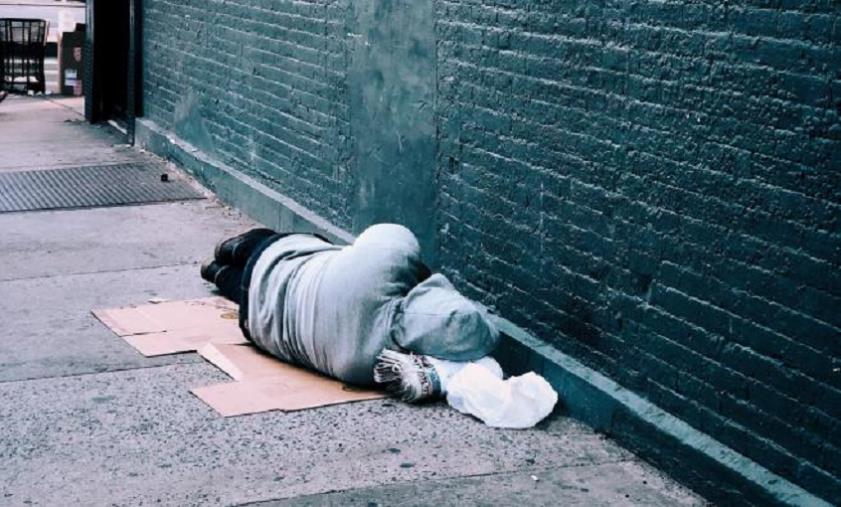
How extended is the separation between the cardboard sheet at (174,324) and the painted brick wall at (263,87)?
4.13ft

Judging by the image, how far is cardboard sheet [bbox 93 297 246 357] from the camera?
21.8 feet

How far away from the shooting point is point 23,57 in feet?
53.5

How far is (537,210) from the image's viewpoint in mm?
5926

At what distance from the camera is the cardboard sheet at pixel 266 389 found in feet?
18.9

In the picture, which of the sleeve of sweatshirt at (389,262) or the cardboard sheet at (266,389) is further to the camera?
the sleeve of sweatshirt at (389,262)

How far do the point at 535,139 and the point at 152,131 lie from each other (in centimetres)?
685

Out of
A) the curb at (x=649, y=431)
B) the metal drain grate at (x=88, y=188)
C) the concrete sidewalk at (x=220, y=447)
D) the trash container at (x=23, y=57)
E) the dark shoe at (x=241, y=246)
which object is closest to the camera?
the curb at (x=649, y=431)

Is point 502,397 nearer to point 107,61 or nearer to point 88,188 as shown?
point 88,188

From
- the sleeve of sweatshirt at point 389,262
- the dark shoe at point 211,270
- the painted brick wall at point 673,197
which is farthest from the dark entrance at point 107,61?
the painted brick wall at point 673,197

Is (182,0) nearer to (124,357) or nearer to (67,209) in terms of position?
(67,209)

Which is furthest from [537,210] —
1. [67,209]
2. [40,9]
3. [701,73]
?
[40,9]

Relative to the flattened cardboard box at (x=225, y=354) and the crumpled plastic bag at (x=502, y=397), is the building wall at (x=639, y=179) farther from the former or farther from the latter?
the flattened cardboard box at (x=225, y=354)

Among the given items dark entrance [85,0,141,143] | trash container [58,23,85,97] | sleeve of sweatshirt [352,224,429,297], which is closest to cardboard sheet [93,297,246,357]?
sleeve of sweatshirt [352,224,429,297]

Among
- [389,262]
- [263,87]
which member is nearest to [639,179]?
[389,262]
